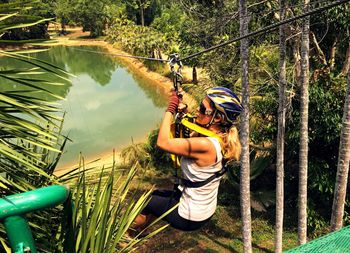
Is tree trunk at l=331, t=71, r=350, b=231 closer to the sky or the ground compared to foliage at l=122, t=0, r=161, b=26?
closer to the ground

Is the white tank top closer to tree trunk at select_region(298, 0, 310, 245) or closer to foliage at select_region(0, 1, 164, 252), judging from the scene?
foliage at select_region(0, 1, 164, 252)

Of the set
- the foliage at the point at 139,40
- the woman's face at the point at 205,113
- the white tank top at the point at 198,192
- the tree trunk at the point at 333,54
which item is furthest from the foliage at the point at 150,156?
the foliage at the point at 139,40

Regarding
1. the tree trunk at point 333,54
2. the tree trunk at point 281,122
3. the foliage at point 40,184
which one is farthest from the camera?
the tree trunk at point 333,54

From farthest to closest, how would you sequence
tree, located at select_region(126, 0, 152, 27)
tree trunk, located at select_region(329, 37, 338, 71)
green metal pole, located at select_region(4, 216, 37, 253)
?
tree, located at select_region(126, 0, 152, 27) → tree trunk, located at select_region(329, 37, 338, 71) → green metal pole, located at select_region(4, 216, 37, 253)

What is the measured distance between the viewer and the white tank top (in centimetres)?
288

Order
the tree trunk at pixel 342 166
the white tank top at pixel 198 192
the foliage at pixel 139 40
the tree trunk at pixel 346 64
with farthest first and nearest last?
the foliage at pixel 139 40
the tree trunk at pixel 346 64
the tree trunk at pixel 342 166
the white tank top at pixel 198 192

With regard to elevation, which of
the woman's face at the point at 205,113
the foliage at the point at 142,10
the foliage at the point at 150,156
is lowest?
the foliage at the point at 150,156

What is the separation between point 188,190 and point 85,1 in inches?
1813

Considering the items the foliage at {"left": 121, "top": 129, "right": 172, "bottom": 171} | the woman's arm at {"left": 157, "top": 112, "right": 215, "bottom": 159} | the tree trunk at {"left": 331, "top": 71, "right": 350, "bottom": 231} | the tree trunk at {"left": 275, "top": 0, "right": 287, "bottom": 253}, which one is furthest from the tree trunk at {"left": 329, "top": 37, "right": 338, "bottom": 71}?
the woman's arm at {"left": 157, "top": 112, "right": 215, "bottom": 159}

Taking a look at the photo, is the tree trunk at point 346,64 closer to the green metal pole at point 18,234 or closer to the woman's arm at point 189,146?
the woman's arm at point 189,146

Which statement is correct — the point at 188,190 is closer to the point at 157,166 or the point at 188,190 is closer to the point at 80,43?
the point at 157,166

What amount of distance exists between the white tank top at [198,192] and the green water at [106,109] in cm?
800

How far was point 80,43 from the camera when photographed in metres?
43.9

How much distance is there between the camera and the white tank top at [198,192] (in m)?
2.88
